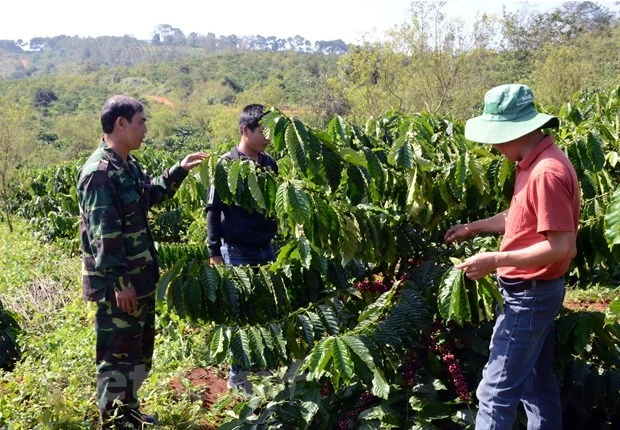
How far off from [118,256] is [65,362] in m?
1.66

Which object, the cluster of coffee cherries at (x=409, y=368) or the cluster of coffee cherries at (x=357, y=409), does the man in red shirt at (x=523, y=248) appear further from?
the cluster of coffee cherries at (x=357, y=409)

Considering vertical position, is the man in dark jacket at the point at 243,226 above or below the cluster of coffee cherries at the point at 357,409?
above

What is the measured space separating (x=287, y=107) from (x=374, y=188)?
149 ft

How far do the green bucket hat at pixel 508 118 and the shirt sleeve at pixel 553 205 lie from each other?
0.18 meters

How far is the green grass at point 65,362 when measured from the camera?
3.07m

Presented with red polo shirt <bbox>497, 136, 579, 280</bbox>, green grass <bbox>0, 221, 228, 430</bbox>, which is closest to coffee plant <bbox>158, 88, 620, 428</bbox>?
red polo shirt <bbox>497, 136, 579, 280</bbox>

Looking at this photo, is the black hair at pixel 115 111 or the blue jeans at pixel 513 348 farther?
the black hair at pixel 115 111

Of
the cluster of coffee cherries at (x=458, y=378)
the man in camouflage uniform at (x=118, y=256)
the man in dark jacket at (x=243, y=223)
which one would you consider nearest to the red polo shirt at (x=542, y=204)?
the cluster of coffee cherries at (x=458, y=378)

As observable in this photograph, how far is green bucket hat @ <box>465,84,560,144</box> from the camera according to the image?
197cm

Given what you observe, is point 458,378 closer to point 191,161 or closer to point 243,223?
point 243,223

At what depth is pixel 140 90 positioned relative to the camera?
6116 centimetres

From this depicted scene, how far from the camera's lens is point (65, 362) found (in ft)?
12.9

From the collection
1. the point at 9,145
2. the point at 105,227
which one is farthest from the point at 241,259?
the point at 9,145

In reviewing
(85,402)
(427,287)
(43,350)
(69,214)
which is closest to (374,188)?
(427,287)
